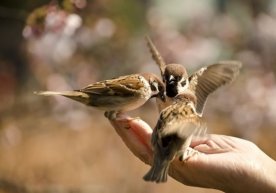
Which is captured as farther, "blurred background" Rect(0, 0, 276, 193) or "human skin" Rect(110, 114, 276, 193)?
"blurred background" Rect(0, 0, 276, 193)

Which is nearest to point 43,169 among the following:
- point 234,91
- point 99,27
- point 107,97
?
point 99,27

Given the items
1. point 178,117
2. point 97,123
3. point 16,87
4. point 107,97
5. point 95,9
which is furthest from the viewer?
point 16,87

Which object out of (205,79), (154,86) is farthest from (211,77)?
(154,86)

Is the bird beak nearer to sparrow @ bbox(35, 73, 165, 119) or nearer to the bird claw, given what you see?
sparrow @ bbox(35, 73, 165, 119)

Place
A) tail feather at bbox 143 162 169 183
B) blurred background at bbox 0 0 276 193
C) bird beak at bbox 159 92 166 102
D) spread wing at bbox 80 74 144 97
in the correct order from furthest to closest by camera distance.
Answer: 1. blurred background at bbox 0 0 276 193
2. spread wing at bbox 80 74 144 97
3. bird beak at bbox 159 92 166 102
4. tail feather at bbox 143 162 169 183

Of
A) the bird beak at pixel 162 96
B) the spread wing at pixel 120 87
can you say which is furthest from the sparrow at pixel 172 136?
the spread wing at pixel 120 87

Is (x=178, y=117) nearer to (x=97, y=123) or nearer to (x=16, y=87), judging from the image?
(x=97, y=123)

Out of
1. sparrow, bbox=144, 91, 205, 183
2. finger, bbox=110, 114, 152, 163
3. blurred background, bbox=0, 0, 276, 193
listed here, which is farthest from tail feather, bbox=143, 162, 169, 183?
blurred background, bbox=0, 0, 276, 193
